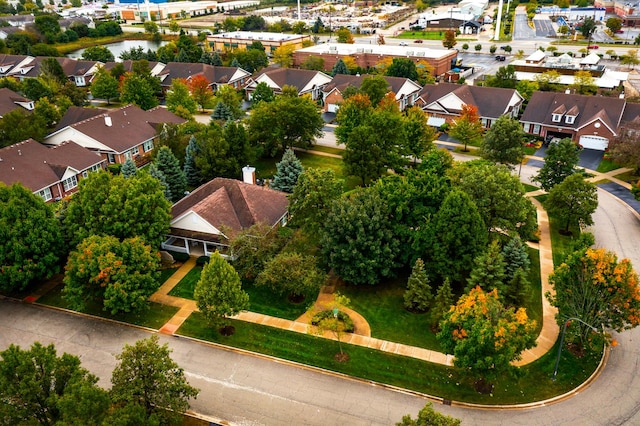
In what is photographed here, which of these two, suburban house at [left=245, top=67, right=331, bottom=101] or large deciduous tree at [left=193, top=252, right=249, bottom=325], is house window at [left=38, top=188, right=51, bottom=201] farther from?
suburban house at [left=245, top=67, right=331, bottom=101]

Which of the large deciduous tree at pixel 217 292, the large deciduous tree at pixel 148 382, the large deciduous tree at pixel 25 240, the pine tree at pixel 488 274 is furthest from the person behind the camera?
the large deciduous tree at pixel 25 240

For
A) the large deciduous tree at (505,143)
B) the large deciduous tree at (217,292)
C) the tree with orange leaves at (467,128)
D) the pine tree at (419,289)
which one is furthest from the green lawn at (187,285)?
the tree with orange leaves at (467,128)

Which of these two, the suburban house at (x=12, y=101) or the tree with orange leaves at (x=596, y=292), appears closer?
the tree with orange leaves at (x=596, y=292)

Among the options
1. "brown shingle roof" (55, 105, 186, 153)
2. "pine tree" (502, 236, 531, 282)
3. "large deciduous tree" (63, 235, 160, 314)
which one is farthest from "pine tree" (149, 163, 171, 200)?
"pine tree" (502, 236, 531, 282)

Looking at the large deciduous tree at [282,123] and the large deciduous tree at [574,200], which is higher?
the large deciduous tree at [282,123]

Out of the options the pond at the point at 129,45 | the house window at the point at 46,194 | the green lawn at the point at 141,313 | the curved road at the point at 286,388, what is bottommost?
the curved road at the point at 286,388

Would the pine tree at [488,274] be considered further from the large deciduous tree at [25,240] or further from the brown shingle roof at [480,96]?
the brown shingle roof at [480,96]

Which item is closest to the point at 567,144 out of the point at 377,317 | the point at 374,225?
the point at 374,225
